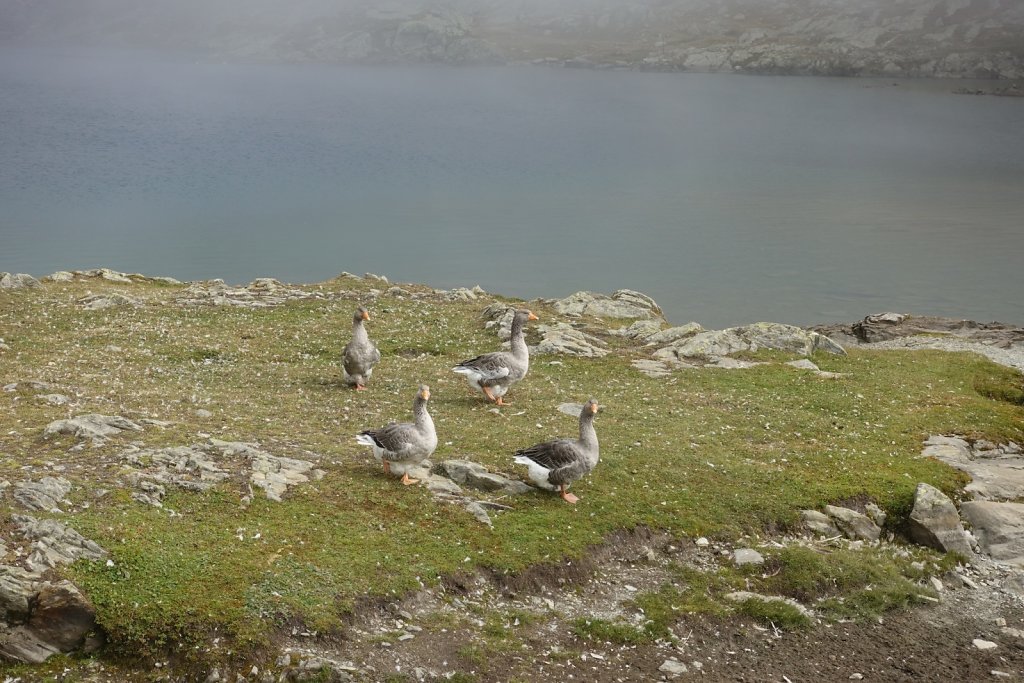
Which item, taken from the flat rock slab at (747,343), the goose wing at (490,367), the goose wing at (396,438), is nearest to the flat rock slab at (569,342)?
the flat rock slab at (747,343)

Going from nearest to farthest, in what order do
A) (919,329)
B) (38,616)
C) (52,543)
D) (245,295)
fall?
(38,616)
(52,543)
(245,295)
(919,329)

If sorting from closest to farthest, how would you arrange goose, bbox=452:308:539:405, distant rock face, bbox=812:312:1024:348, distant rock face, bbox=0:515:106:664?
distant rock face, bbox=0:515:106:664 < goose, bbox=452:308:539:405 < distant rock face, bbox=812:312:1024:348

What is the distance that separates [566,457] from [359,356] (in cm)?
1048

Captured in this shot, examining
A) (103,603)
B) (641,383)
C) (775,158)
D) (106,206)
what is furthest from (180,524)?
(775,158)

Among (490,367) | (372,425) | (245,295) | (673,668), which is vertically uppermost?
(490,367)

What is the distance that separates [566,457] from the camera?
21.2 m

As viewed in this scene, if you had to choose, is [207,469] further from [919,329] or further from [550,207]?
[550,207]

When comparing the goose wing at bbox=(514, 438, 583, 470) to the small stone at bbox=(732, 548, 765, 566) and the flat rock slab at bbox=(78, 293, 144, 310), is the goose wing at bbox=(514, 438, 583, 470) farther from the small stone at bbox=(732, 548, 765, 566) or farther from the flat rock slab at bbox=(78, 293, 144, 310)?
the flat rock slab at bbox=(78, 293, 144, 310)

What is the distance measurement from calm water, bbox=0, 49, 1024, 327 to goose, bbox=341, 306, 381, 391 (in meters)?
46.5

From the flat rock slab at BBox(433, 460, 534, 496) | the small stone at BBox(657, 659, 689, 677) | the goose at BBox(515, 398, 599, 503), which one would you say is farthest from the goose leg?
the small stone at BBox(657, 659, 689, 677)

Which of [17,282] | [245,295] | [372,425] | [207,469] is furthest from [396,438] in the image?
[17,282]

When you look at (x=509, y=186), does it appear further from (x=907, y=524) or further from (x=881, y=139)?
(x=907, y=524)

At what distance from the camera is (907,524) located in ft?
77.6

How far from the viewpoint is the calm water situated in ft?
266
